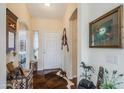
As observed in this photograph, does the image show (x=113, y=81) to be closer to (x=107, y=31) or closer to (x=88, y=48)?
(x=107, y=31)

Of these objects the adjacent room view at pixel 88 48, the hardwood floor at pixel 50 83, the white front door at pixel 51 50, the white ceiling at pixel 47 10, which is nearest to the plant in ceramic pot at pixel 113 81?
the adjacent room view at pixel 88 48

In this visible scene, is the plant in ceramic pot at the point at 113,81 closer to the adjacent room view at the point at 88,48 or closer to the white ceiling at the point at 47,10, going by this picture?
the adjacent room view at the point at 88,48

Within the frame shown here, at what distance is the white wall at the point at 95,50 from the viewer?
1.83 metres

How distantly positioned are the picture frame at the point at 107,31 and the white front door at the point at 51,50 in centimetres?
473

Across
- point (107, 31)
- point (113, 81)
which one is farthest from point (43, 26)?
point (113, 81)

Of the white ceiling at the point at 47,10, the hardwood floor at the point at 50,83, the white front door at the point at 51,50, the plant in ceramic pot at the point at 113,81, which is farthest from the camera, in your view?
the white front door at the point at 51,50

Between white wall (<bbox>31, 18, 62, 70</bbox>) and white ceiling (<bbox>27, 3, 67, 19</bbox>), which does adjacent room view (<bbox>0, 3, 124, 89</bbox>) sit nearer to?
white ceiling (<bbox>27, 3, 67, 19</bbox>)

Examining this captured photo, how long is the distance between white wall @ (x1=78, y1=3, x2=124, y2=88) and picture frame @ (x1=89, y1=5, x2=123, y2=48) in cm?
7

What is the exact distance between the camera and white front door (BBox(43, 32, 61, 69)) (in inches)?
286

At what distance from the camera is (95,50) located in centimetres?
256

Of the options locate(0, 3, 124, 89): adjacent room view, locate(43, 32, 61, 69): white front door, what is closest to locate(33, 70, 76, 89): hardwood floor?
locate(0, 3, 124, 89): adjacent room view

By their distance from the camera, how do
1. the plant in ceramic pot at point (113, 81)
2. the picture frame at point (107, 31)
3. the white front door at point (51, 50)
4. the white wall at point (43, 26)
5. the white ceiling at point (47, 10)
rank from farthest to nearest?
the white front door at point (51, 50) → the white wall at point (43, 26) → the white ceiling at point (47, 10) → the picture frame at point (107, 31) → the plant in ceramic pot at point (113, 81)

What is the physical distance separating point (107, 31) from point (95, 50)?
0.57 m

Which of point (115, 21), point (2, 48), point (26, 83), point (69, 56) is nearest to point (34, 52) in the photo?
point (69, 56)
